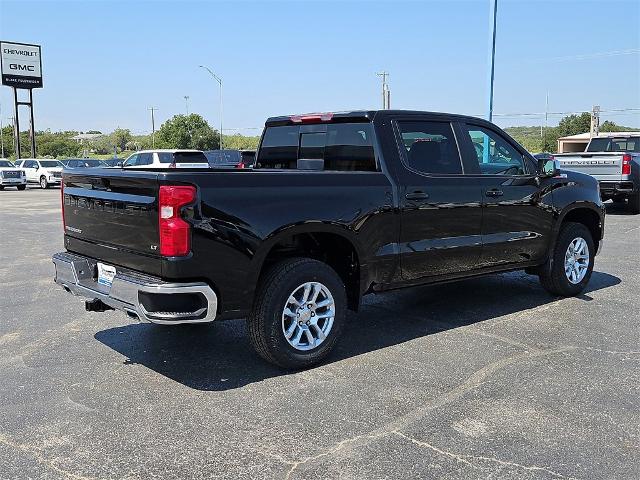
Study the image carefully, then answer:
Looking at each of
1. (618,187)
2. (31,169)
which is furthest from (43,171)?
(618,187)

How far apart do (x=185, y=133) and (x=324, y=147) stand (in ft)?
341

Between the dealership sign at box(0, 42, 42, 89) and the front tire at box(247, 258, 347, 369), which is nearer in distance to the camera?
the front tire at box(247, 258, 347, 369)

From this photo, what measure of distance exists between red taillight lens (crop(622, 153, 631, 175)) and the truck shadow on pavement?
8.39m

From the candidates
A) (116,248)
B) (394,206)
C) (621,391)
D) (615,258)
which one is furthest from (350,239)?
(615,258)

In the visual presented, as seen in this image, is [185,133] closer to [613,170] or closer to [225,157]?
[225,157]

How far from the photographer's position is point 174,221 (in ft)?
13.3

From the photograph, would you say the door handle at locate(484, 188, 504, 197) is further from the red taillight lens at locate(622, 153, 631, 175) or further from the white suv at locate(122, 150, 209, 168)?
the white suv at locate(122, 150, 209, 168)

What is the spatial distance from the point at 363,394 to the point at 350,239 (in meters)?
1.23

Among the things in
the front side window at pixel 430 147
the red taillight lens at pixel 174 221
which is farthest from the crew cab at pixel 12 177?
the red taillight lens at pixel 174 221

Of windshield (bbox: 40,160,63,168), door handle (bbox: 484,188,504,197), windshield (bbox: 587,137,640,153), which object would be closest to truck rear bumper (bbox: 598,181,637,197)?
windshield (bbox: 587,137,640,153)

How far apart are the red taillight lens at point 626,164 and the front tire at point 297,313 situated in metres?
12.5

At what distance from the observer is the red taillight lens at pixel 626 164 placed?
15.1m

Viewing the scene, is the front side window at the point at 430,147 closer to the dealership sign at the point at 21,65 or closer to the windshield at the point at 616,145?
the windshield at the point at 616,145

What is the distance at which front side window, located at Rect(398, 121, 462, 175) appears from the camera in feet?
18.0
